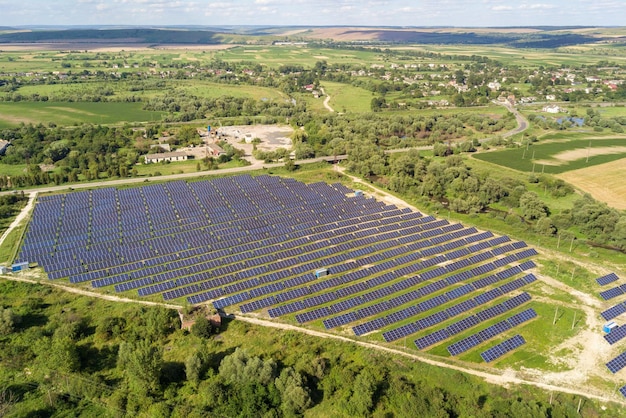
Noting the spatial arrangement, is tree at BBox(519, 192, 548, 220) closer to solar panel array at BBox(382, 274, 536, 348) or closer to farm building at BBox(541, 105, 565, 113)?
solar panel array at BBox(382, 274, 536, 348)

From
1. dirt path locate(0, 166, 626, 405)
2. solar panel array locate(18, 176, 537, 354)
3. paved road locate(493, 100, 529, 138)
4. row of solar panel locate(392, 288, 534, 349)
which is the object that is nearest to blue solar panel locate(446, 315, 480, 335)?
row of solar panel locate(392, 288, 534, 349)

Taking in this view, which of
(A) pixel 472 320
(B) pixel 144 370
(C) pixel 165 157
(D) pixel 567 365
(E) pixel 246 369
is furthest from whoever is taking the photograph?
(C) pixel 165 157

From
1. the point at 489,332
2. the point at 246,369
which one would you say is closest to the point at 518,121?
the point at 489,332

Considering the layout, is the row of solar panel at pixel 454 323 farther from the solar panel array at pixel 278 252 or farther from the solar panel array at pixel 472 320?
the solar panel array at pixel 278 252

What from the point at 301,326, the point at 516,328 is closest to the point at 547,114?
the point at 516,328

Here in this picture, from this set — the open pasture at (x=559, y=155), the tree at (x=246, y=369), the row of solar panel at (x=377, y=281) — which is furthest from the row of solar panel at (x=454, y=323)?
the open pasture at (x=559, y=155)

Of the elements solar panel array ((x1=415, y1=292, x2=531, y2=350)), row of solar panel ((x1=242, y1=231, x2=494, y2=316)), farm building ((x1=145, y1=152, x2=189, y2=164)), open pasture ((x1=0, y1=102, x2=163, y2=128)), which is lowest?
solar panel array ((x1=415, y1=292, x2=531, y2=350))

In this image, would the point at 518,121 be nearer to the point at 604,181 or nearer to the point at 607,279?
the point at 604,181
